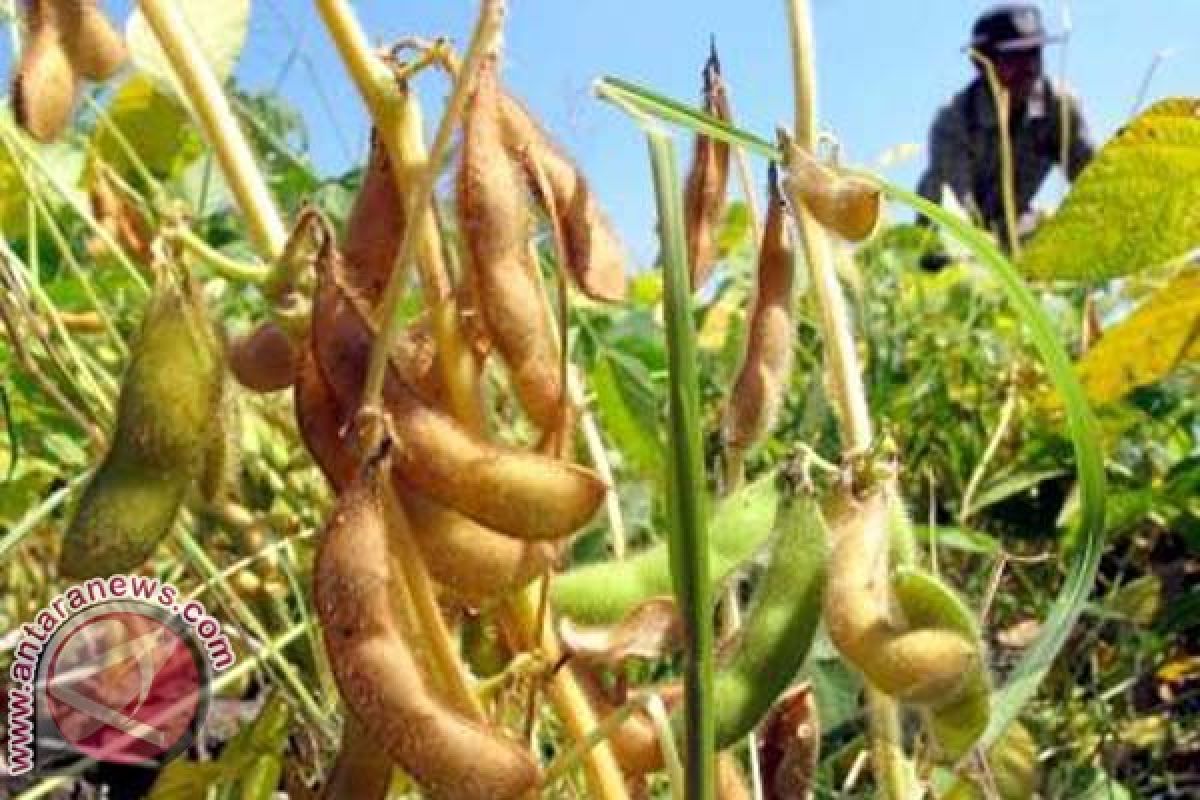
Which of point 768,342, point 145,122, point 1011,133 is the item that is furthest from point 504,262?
point 1011,133

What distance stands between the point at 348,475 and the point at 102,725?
18.4 inches

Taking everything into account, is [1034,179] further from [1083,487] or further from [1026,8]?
[1083,487]

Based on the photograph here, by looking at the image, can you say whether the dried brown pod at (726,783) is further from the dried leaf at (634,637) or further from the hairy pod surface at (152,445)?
the hairy pod surface at (152,445)

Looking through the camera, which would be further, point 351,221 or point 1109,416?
point 1109,416

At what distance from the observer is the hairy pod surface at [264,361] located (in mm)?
530

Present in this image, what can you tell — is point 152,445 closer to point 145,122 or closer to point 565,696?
point 565,696

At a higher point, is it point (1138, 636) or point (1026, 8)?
point (1026, 8)

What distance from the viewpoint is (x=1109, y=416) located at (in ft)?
4.31

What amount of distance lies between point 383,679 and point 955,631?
0.16 m

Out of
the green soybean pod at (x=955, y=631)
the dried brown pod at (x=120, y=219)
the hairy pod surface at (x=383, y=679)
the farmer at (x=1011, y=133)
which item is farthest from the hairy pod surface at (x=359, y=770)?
the farmer at (x=1011, y=133)

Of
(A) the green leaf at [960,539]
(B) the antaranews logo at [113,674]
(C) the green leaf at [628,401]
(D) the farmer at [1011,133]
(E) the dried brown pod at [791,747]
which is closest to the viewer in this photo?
(E) the dried brown pod at [791,747]

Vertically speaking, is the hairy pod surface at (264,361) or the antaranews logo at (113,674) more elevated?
the hairy pod surface at (264,361)

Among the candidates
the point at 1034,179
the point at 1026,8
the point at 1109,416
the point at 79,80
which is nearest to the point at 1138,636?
the point at 1109,416

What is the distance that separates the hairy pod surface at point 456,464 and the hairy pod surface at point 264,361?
0.06m
